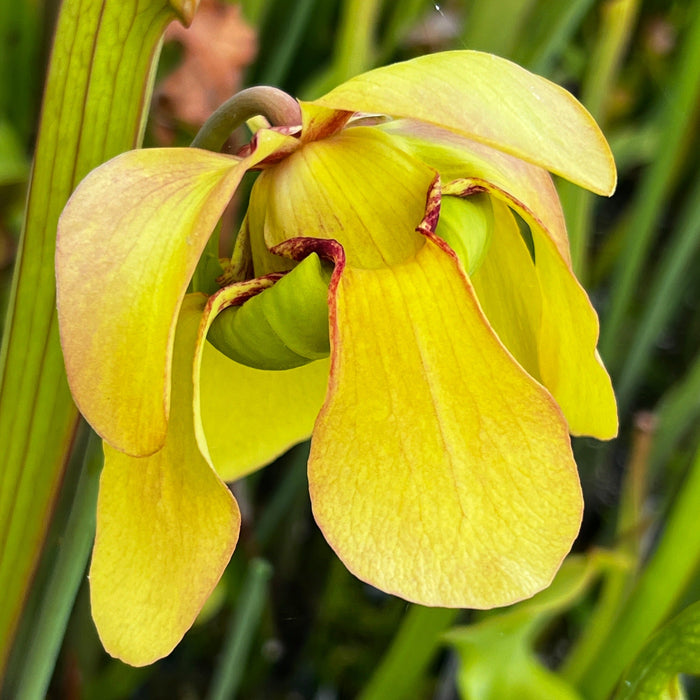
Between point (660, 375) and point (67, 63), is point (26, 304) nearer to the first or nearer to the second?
point (67, 63)

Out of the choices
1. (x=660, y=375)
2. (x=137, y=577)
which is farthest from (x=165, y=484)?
(x=660, y=375)

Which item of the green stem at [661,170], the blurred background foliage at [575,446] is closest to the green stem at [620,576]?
the blurred background foliage at [575,446]

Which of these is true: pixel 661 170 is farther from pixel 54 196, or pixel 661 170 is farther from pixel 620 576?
pixel 54 196

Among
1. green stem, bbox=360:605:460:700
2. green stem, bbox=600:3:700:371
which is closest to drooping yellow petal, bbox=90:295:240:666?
green stem, bbox=360:605:460:700

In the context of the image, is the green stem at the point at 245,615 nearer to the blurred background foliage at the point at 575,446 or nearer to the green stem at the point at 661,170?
the blurred background foliage at the point at 575,446

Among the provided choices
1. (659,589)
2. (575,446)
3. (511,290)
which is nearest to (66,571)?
(511,290)
